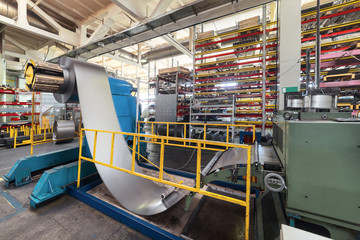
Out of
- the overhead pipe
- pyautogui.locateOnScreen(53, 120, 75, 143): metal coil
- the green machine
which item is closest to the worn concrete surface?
the green machine

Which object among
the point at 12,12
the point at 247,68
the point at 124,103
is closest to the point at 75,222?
the point at 124,103

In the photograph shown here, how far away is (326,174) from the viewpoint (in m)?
1.24

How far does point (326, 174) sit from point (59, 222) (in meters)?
3.39

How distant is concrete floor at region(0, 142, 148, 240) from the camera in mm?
2010

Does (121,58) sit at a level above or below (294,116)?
above

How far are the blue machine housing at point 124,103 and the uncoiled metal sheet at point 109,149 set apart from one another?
0.61 meters

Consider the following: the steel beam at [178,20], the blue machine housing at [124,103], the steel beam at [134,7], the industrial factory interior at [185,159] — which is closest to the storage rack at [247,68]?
the industrial factory interior at [185,159]

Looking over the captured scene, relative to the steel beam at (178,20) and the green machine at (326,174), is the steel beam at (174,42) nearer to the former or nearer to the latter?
the steel beam at (178,20)

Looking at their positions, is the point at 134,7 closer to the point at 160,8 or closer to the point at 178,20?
the point at 160,8

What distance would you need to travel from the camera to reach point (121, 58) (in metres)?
8.81

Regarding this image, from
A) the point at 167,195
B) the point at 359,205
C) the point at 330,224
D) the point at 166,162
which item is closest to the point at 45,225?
the point at 167,195

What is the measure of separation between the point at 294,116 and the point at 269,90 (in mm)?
4409

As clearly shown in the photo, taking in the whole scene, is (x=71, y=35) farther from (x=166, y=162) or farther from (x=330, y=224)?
(x=330, y=224)

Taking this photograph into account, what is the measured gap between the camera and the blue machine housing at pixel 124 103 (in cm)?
385
